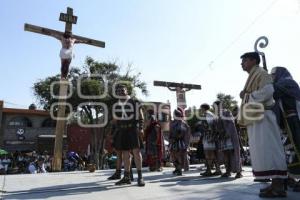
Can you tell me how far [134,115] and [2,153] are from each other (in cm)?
2257

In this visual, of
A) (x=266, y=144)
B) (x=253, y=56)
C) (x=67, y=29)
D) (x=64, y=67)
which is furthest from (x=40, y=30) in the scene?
(x=266, y=144)

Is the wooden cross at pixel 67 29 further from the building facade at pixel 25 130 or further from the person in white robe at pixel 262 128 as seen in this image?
the building facade at pixel 25 130

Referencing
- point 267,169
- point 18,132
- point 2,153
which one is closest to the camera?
point 267,169

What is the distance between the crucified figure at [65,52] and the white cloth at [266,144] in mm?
10049

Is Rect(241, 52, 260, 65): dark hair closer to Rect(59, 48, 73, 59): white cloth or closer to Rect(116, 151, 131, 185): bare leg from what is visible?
Rect(116, 151, 131, 185): bare leg

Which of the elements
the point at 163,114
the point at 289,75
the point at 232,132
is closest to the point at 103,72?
the point at 163,114

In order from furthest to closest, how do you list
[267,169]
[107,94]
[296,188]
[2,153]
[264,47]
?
[107,94]
[2,153]
[264,47]
[296,188]
[267,169]

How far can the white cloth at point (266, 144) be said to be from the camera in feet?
13.8

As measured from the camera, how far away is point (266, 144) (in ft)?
14.1

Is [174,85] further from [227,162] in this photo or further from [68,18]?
[227,162]

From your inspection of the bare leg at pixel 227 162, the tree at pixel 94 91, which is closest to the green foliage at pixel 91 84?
the tree at pixel 94 91

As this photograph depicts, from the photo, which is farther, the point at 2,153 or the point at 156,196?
the point at 2,153

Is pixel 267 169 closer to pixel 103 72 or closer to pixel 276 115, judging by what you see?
pixel 276 115

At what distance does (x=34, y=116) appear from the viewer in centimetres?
3491
